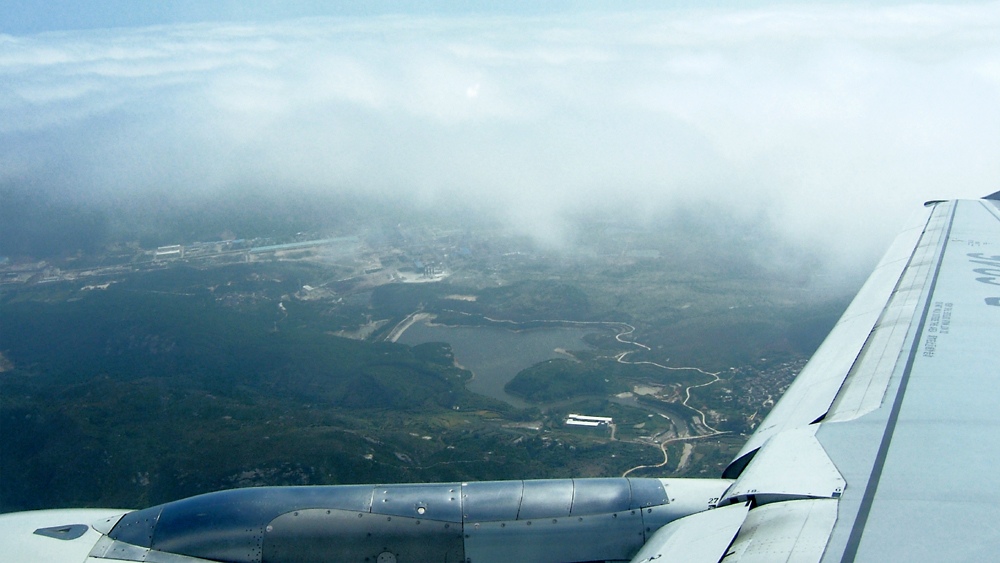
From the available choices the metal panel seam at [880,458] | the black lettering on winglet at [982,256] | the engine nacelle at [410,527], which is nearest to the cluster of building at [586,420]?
the black lettering on winglet at [982,256]

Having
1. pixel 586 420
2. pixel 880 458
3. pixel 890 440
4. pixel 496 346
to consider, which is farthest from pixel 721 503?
pixel 496 346

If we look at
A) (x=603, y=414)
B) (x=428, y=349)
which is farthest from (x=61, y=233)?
(x=603, y=414)

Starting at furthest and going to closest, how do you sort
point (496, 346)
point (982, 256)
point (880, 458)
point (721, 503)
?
1. point (496, 346)
2. point (982, 256)
3. point (721, 503)
4. point (880, 458)

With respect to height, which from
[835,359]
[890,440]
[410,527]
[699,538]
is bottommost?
[410,527]

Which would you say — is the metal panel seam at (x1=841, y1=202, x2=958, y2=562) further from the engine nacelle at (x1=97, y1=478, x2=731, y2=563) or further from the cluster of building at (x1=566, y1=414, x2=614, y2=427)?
the cluster of building at (x1=566, y1=414, x2=614, y2=427)

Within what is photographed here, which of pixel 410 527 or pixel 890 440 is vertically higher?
pixel 890 440

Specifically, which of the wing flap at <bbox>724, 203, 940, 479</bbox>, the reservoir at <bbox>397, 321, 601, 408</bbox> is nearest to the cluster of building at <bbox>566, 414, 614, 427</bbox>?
the reservoir at <bbox>397, 321, 601, 408</bbox>

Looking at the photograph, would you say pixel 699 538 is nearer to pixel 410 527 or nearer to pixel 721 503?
pixel 721 503
